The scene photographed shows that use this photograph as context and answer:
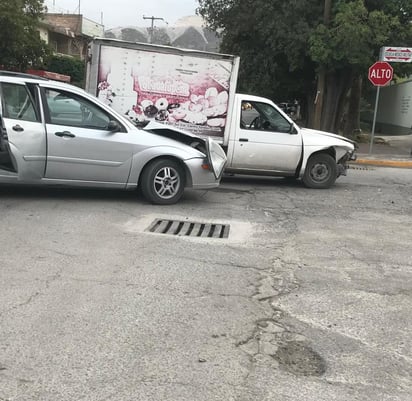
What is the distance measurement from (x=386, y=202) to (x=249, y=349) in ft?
22.4

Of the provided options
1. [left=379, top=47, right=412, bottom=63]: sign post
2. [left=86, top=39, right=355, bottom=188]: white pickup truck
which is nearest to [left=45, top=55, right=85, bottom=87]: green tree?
[left=379, top=47, right=412, bottom=63]: sign post

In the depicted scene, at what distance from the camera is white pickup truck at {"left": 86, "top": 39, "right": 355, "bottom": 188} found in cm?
1031

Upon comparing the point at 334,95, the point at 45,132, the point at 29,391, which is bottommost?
the point at 29,391

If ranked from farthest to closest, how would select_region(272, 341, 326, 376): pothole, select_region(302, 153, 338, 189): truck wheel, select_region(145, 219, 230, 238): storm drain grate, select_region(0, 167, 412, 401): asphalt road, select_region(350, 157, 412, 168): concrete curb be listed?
select_region(350, 157, 412, 168): concrete curb → select_region(302, 153, 338, 189): truck wheel → select_region(145, 219, 230, 238): storm drain grate → select_region(272, 341, 326, 376): pothole → select_region(0, 167, 412, 401): asphalt road

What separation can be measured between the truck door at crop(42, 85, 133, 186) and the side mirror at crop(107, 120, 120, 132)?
2.1 inches

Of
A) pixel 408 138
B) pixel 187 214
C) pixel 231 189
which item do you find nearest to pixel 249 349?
pixel 187 214

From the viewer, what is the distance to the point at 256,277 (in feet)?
17.5

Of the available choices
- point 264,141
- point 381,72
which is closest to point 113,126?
point 264,141

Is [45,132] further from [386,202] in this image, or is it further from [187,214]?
[386,202]

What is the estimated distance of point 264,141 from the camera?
1052cm

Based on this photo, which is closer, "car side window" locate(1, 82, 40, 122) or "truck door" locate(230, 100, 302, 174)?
"car side window" locate(1, 82, 40, 122)

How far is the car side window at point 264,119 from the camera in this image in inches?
419

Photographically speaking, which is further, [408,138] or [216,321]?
[408,138]

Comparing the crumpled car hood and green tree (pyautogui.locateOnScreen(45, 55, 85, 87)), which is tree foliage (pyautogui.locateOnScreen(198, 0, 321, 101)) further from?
green tree (pyautogui.locateOnScreen(45, 55, 85, 87))
